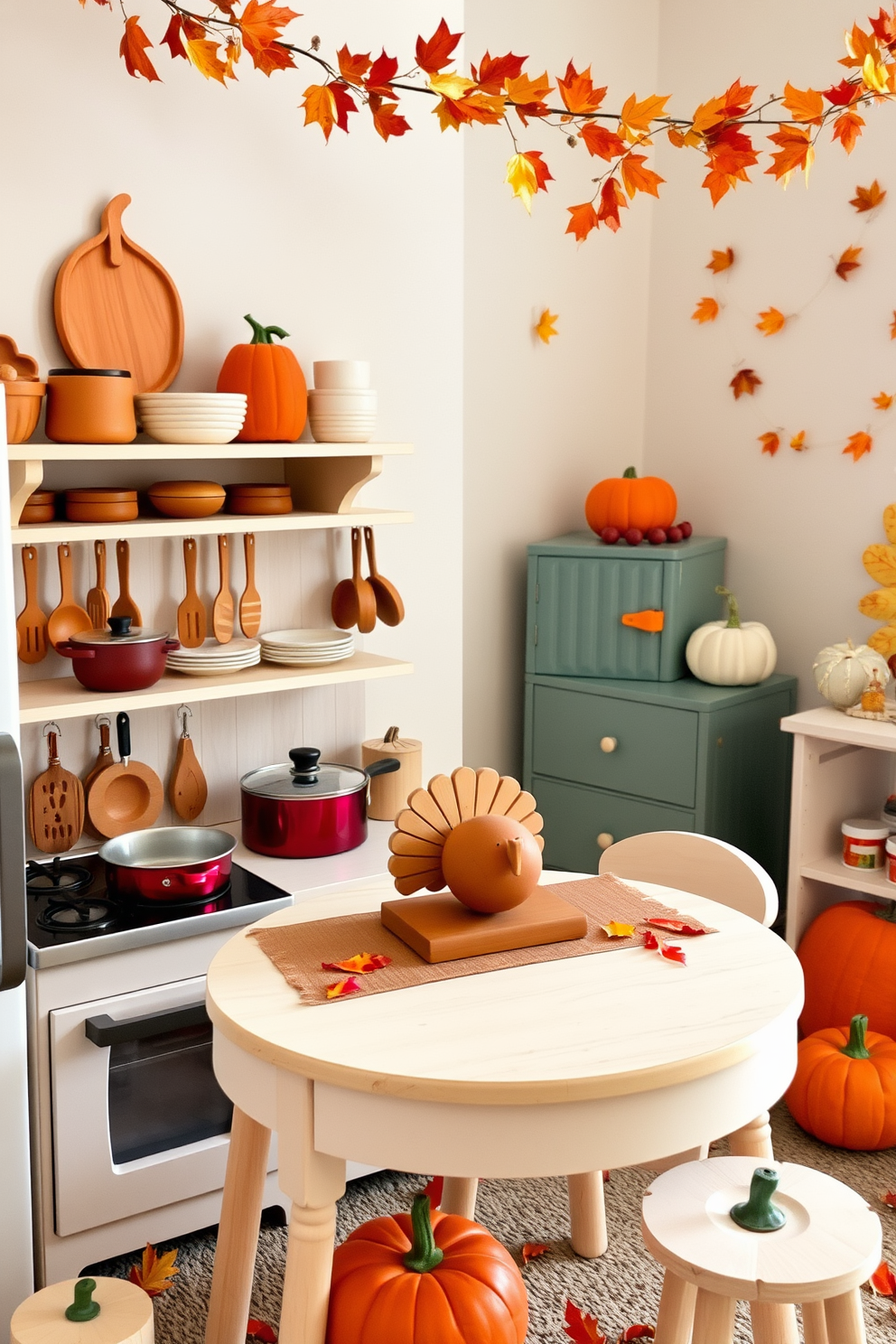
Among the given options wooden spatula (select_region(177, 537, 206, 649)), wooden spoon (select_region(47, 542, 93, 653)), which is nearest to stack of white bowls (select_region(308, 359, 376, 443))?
wooden spatula (select_region(177, 537, 206, 649))

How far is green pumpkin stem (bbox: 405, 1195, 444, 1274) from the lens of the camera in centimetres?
169

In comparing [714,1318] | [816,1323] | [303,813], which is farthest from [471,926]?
[303,813]

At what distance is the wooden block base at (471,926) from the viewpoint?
1.65m

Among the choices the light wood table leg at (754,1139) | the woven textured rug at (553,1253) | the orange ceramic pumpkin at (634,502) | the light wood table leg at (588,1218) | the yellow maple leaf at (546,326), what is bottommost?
the woven textured rug at (553,1253)

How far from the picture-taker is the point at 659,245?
12.1 ft

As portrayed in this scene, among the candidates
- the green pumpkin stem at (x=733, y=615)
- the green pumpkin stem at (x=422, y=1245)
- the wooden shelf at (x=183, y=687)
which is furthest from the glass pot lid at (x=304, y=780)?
the green pumpkin stem at (x=733, y=615)

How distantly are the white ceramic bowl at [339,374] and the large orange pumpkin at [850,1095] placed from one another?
157 centimetres

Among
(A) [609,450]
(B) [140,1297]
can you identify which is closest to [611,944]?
(B) [140,1297]

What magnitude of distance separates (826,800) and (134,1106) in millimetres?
1682

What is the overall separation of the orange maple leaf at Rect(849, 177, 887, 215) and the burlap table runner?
6.82ft

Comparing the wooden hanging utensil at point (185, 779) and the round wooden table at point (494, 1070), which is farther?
the wooden hanging utensil at point (185, 779)

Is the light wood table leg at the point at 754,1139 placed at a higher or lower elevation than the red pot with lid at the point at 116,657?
lower

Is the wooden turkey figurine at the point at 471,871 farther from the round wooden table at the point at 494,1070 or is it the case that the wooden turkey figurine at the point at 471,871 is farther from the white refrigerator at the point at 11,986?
the white refrigerator at the point at 11,986

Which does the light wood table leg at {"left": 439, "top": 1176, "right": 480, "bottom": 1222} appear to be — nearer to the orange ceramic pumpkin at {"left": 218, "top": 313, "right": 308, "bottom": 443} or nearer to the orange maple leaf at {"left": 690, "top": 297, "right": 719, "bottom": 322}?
the orange ceramic pumpkin at {"left": 218, "top": 313, "right": 308, "bottom": 443}
